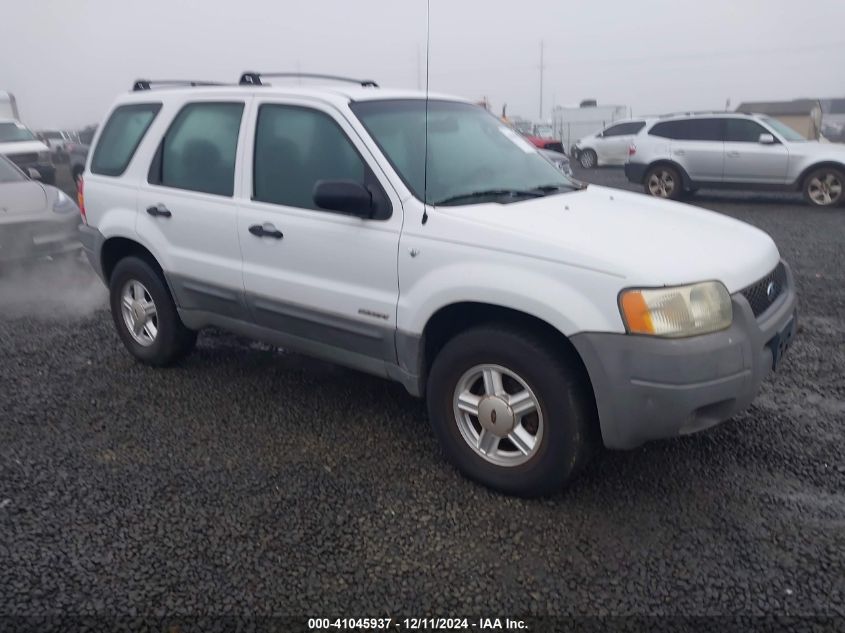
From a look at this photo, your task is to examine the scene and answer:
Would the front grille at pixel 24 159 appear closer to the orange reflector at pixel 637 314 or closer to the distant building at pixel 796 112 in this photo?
the orange reflector at pixel 637 314

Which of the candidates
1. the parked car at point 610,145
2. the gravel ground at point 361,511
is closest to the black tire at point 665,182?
the parked car at point 610,145

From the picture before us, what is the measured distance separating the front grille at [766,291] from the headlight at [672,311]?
0.27 m

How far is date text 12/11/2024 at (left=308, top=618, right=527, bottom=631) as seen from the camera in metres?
2.62

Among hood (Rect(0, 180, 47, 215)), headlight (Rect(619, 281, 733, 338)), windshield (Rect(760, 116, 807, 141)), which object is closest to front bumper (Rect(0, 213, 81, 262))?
hood (Rect(0, 180, 47, 215))

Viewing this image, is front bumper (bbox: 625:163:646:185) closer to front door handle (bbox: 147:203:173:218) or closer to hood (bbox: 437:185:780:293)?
hood (bbox: 437:185:780:293)

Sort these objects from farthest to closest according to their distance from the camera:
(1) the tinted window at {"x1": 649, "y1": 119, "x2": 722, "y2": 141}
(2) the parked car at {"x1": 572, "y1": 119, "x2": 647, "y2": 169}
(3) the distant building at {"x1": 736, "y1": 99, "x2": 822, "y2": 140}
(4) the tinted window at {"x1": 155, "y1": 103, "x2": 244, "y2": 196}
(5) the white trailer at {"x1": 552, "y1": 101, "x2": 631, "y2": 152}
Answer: (5) the white trailer at {"x1": 552, "y1": 101, "x2": 631, "y2": 152}, (3) the distant building at {"x1": 736, "y1": 99, "x2": 822, "y2": 140}, (2) the parked car at {"x1": 572, "y1": 119, "x2": 647, "y2": 169}, (1) the tinted window at {"x1": 649, "y1": 119, "x2": 722, "y2": 141}, (4) the tinted window at {"x1": 155, "y1": 103, "x2": 244, "y2": 196}

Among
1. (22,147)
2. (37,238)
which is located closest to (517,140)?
(37,238)

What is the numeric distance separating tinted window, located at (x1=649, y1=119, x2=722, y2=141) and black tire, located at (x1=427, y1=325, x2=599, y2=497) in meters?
12.3

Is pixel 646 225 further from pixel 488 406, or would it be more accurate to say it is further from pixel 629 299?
pixel 488 406

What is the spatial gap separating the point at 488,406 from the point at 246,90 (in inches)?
95.2

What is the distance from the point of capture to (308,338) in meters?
4.09

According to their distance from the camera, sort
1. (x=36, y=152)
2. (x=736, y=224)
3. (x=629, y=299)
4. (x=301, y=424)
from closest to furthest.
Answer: (x=629, y=299) < (x=736, y=224) < (x=301, y=424) < (x=36, y=152)

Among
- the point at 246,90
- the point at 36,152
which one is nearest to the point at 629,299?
the point at 246,90

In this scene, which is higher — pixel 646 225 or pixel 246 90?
pixel 246 90
